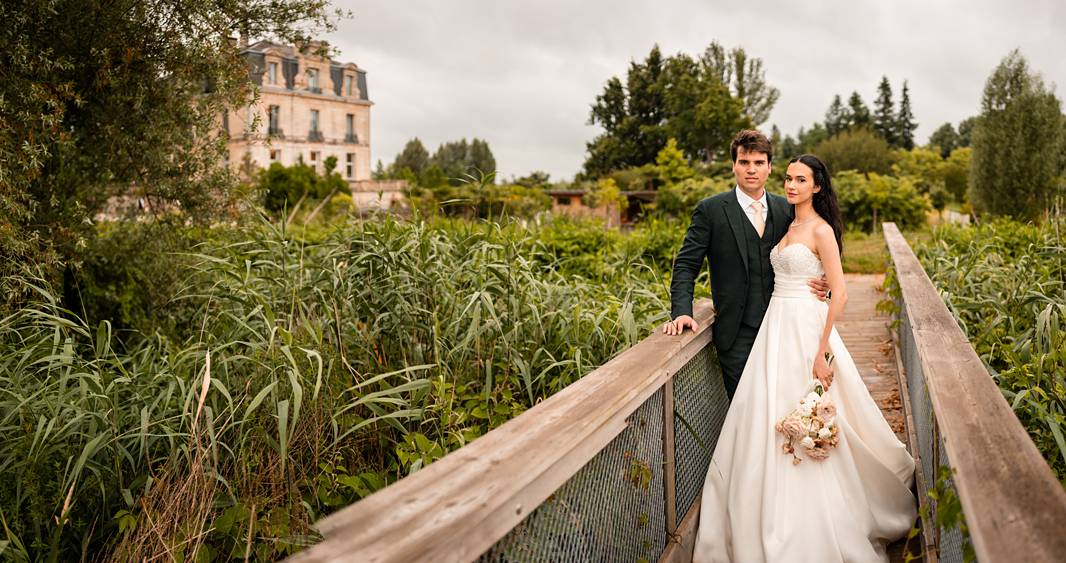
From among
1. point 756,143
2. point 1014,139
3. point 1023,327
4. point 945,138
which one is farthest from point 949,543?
point 945,138

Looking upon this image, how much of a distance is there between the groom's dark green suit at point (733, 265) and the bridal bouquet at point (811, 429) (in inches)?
22.6

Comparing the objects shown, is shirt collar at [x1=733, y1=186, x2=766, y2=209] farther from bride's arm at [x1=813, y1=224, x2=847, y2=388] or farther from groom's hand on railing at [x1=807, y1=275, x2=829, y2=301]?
groom's hand on railing at [x1=807, y1=275, x2=829, y2=301]

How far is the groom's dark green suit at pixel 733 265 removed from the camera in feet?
10.9

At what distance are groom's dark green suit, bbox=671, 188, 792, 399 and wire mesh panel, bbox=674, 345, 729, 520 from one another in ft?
0.47

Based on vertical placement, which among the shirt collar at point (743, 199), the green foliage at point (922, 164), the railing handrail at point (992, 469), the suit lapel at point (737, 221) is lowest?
the railing handrail at point (992, 469)

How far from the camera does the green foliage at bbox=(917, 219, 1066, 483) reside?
2969 mm

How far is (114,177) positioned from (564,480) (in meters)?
5.98

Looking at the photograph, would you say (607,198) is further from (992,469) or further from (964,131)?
(964,131)

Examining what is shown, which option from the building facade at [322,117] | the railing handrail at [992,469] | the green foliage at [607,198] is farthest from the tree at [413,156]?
the railing handrail at [992,469]

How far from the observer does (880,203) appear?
65.5 feet

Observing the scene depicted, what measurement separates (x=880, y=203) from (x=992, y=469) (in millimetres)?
20563

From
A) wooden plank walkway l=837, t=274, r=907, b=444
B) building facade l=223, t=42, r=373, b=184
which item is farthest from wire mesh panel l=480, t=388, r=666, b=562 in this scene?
building facade l=223, t=42, r=373, b=184

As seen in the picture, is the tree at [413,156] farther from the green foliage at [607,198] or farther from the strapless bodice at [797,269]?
the strapless bodice at [797,269]

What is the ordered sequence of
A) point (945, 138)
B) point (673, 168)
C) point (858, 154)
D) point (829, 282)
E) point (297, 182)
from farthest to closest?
point (945, 138)
point (858, 154)
point (673, 168)
point (297, 182)
point (829, 282)
